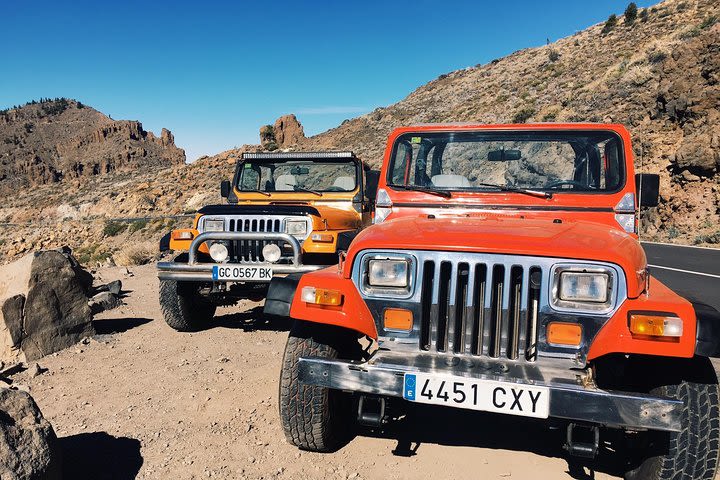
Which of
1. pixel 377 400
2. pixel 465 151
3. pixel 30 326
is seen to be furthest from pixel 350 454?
pixel 30 326

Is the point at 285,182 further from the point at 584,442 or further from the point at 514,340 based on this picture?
the point at 584,442

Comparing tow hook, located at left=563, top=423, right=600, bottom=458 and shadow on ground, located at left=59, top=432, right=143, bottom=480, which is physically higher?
tow hook, located at left=563, top=423, right=600, bottom=458

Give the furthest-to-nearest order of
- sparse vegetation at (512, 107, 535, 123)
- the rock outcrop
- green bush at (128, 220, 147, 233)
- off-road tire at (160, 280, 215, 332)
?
the rock outcrop
sparse vegetation at (512, 107, 535, 123)
green bush at (128, 220, 147, 233)
off-road tire at (160, 280, 215, 332)

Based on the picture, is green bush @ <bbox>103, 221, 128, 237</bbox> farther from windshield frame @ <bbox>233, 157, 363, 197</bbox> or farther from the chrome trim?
the chrome trim

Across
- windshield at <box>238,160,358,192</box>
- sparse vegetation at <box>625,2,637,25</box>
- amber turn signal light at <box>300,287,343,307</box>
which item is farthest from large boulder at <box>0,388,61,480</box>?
sparse vegetation at <box>625,2,637,25</box>

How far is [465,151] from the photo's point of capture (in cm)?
423

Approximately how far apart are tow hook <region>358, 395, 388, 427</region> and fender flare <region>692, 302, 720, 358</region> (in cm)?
152

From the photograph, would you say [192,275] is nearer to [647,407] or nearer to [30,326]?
[30,326]

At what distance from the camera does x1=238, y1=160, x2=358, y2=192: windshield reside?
734 centimetres

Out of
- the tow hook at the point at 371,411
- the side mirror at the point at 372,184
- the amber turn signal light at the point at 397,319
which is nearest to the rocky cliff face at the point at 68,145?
the side mirror at the point at 372,184

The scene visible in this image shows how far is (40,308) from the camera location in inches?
205

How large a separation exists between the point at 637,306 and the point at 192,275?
13.8 feet

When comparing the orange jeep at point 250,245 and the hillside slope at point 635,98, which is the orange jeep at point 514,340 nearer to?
the orange jeep at point 250,245

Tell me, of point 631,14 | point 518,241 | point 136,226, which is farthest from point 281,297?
point 631,14
